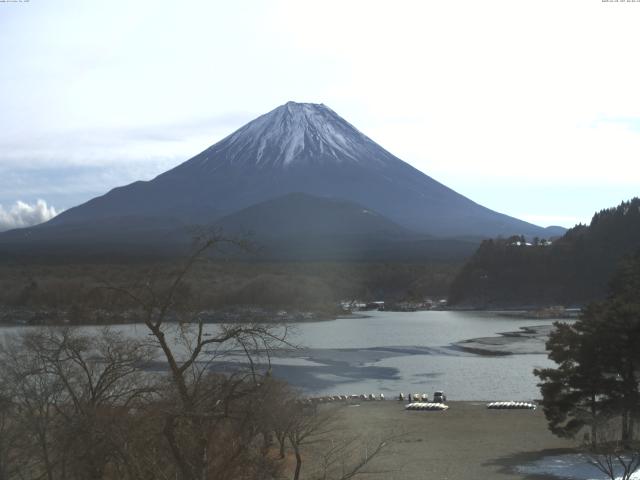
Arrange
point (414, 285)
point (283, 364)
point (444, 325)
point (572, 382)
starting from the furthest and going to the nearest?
point (414, 285), point (444, 325), point (283, 364), point (572, 382)

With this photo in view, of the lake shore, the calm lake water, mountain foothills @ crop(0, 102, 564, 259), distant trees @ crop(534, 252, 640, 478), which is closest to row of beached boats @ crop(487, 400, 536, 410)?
the lake shore

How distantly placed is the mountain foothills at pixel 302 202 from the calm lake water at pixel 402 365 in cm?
5323

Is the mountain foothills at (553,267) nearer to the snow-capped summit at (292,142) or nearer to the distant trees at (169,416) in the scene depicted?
the distant trees at (169,416)

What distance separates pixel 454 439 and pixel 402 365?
44.3ft

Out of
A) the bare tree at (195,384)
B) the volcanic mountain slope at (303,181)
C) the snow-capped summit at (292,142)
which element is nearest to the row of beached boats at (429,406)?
the bare tree at (195,384)

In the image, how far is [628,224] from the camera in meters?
70.8

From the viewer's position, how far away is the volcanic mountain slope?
423ft

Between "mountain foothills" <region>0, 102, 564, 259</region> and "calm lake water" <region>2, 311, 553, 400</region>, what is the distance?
175 ft

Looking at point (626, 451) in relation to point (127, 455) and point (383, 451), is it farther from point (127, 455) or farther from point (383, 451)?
point (127, 455)

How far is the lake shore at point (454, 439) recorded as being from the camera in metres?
12.2

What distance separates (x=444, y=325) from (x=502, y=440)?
35.1m

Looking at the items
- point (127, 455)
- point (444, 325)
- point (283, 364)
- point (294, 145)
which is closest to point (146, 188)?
point (294, 145)

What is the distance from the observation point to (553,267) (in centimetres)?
7169

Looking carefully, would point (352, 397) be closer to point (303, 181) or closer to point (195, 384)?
point (195, 384)
